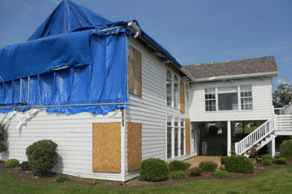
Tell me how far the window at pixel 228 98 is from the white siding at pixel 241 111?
12.4 inches

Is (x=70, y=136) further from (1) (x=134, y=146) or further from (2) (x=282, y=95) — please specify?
(2) (x=282, y=95)

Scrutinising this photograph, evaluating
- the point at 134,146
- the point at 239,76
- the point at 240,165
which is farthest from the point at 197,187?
the point at 239,76

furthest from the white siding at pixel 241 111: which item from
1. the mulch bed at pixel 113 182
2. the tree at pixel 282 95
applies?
the tree at pixel 282 95

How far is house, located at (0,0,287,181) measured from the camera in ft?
33.1

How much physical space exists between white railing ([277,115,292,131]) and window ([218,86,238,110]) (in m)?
3.22

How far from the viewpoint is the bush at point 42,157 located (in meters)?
9.86

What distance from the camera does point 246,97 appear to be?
1861cm

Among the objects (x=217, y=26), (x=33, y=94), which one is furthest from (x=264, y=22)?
(x=33, y=94)

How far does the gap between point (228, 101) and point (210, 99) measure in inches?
51.4

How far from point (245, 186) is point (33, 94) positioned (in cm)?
976

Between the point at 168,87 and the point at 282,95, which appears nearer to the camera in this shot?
the point at 168,87

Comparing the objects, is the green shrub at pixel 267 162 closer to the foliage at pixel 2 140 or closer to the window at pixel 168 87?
the window at pixel 168 87

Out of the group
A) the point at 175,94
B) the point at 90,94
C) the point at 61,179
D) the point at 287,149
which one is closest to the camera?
the point at 61,179

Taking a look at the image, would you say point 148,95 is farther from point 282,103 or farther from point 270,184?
point 282,103
